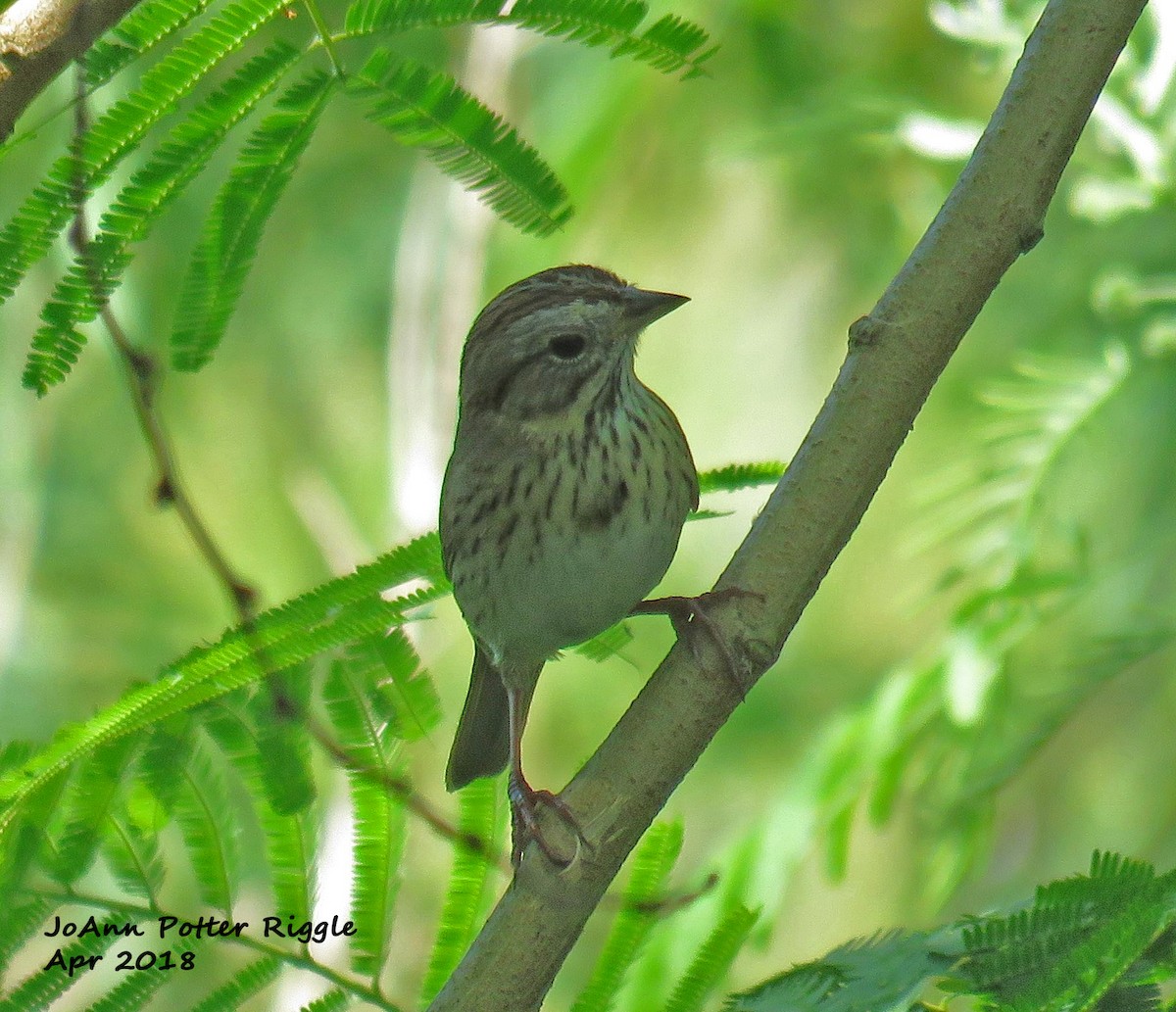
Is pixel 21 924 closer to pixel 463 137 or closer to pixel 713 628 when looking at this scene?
pixel 713 628

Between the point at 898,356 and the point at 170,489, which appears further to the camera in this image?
the point at 898,356

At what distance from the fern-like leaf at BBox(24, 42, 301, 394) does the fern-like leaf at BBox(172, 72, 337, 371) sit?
6cm

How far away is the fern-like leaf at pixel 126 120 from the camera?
7.06 ft

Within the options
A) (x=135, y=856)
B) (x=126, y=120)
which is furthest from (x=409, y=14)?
(x=135, y=856)

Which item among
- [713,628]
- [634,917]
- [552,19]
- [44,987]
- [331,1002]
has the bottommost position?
[44,987]

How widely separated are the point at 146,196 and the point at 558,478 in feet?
4.14

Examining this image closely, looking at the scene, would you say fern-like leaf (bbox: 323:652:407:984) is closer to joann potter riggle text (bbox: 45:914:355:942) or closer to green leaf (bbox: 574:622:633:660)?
joann potter riggle text (bbox: 45:914:355:942)

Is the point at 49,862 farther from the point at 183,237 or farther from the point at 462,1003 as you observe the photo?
the point at 183,237

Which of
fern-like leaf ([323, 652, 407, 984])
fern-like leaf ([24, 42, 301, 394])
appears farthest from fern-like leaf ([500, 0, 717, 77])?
fern-like leaf ([323, 652, 407, 984])

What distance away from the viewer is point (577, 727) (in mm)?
6270

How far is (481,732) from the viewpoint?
12.1ft

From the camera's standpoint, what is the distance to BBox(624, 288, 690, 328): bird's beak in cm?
327

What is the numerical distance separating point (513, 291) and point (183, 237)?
2708mm

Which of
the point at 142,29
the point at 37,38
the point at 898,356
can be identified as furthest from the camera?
the point at 898,356
